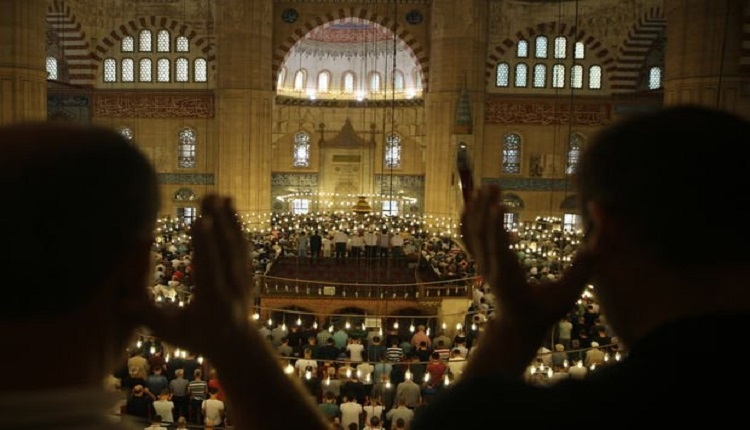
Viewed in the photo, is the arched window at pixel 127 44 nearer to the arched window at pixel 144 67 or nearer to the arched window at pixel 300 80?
the arched window at pixel 144 67

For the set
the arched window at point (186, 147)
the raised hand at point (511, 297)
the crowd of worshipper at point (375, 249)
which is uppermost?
the arched window at point (186, 147)

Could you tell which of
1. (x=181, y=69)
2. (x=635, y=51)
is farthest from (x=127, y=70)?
(x=635, y=51)

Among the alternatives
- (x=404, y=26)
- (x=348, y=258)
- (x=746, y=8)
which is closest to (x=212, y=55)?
(x=404, y=26)

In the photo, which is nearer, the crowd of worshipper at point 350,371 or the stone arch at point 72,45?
the crowd of worshipper at point 350,371

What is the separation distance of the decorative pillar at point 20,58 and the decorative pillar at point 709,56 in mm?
9807

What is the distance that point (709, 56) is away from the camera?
40.7 ft

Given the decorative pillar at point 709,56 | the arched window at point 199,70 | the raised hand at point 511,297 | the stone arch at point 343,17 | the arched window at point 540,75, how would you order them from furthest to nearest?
1. the arched window at point 199,70
2. the arched window at point 540,75
3. the stone arch at point 343,17
4. the decorative pillar at point 709,56
5. the raised hand at point 511,297

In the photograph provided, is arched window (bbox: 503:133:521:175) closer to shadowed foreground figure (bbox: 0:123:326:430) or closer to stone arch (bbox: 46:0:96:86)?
stone arch (bbox: 46:0:96:86)

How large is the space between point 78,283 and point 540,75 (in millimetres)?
25963

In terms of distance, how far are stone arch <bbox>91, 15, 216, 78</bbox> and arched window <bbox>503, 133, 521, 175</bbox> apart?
9.64 meters

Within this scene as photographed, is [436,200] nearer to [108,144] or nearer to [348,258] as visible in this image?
[348,258]

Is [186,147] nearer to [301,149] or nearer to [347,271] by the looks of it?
[301,149]

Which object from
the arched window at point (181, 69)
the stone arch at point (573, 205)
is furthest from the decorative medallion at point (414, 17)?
the stone arch at point (573, 205)

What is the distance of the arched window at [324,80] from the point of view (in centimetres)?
3216
